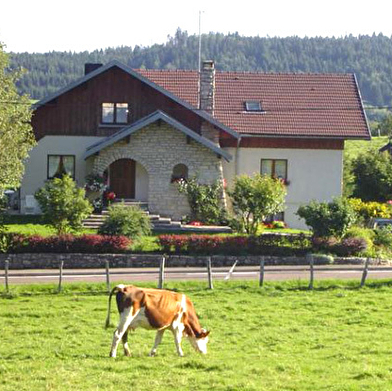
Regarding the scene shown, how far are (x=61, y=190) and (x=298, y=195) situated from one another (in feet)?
48.7

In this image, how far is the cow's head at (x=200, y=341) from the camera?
19719 millimetres

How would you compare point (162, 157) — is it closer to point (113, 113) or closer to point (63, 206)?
point (113, 113)

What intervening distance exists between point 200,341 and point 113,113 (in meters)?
28.7

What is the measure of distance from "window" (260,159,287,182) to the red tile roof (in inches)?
60.2

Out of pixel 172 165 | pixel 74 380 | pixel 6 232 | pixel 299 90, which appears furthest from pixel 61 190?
pixel 74 380

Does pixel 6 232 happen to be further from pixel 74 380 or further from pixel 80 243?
pixel 74 380

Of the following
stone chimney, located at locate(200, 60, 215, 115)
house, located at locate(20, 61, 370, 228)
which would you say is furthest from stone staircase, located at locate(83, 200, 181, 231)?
stone chimney, located at locate(200, 60, 215, 115)

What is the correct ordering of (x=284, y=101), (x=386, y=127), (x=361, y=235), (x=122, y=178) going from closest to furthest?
(x=361, y=235)
(x=122, y=178)
(x=284, y=101)
(x=386, y=127)

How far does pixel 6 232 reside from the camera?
1484 inches

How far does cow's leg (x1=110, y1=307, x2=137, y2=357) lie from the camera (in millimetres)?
18906

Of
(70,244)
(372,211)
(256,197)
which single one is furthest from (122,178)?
(372,211)

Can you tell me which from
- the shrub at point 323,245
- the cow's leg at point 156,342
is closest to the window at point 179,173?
the shrub at point 323,245

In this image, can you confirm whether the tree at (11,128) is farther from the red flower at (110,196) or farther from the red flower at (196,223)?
the red flower at (196,223)

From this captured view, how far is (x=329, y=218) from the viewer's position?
123 feet
